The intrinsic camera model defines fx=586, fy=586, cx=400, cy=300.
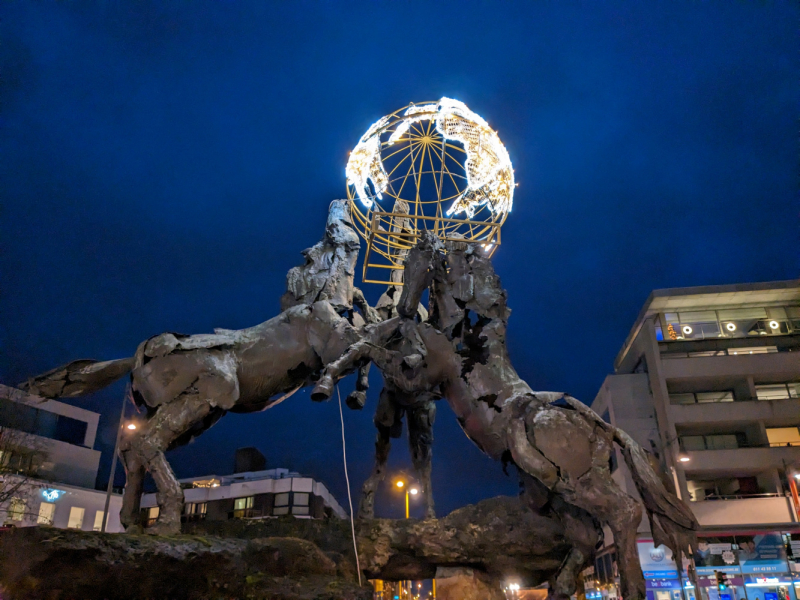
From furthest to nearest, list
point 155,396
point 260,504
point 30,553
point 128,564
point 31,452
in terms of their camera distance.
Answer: point 260,504, point 31,452, point 155,396, point 128,564, point 30,553

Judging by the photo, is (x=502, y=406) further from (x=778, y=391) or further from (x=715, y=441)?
(x=778, y=391)

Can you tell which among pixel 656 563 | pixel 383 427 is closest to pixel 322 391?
pixel 383 427

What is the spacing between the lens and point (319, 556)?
6.81 m

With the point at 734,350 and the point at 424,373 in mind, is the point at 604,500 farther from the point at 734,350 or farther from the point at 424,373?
the point at 734,350

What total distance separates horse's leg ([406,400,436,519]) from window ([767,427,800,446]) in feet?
91.1

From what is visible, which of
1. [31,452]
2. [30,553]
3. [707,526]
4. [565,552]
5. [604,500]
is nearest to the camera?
Answer: [30,553]

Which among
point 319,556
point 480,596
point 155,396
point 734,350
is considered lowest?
point 480,596

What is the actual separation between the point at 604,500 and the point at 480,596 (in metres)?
2.17

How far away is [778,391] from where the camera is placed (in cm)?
3172

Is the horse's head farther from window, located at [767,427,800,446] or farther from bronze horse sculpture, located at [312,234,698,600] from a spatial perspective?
window, located at [767,427,800,446]

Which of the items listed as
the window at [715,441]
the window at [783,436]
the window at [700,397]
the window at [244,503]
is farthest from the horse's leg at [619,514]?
the window at [783,436]

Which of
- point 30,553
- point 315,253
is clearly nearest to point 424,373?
point 315,253

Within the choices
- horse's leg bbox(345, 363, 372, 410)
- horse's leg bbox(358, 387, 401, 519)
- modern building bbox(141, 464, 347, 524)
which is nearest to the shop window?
modern building bbox(141, 464, 347, 524)

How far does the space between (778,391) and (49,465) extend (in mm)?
37353
